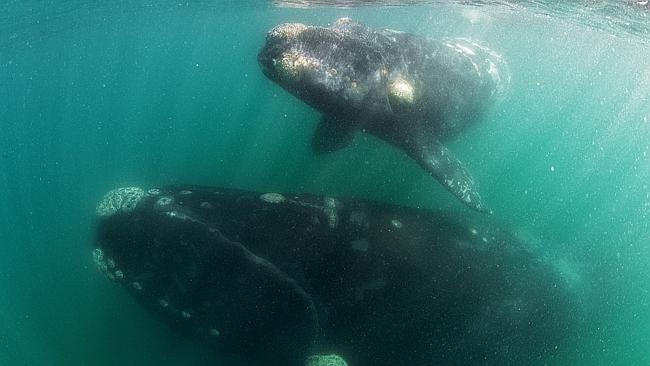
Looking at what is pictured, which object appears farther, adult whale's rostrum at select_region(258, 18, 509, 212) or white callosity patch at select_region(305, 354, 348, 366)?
adult whale's rostrum at select_region(258, 18, 509, 212)

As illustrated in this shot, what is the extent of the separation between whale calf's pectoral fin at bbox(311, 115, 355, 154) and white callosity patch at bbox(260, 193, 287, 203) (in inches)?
92.1

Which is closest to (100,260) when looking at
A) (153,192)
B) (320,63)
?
(153,192)

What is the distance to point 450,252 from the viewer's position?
8.79 meters

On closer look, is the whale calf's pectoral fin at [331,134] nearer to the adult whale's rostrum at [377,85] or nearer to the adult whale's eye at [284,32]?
the adult whale's rostrum at [377,85]

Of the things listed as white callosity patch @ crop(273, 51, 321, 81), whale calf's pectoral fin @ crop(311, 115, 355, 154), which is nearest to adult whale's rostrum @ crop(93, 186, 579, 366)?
whale calf's pectoral fin @ crop(311, 115, 355, 154)

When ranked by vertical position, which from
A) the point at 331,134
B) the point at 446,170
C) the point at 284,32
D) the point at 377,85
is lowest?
the point at 331,134

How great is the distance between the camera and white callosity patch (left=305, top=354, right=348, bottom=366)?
7.68 meters

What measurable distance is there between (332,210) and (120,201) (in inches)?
155

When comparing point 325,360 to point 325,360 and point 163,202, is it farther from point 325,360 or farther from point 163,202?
point 163,202

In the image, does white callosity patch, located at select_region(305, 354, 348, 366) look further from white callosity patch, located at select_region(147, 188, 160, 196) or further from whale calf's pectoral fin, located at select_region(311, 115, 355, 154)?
whale calf's pectoral fin, located at select_region(311, 115, 355, 154)

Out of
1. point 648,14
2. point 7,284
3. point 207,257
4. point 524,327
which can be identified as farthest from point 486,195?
point 7,284

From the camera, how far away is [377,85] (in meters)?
9.20

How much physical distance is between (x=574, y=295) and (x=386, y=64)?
21.1ft

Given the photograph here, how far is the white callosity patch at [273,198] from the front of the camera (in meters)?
8.38
